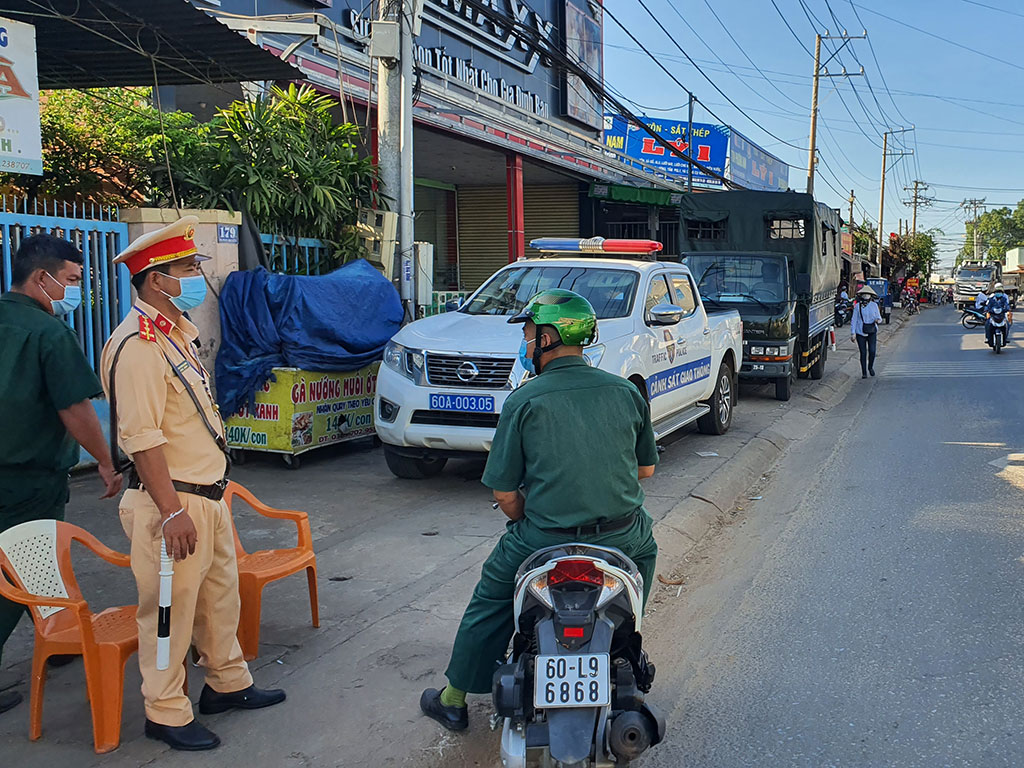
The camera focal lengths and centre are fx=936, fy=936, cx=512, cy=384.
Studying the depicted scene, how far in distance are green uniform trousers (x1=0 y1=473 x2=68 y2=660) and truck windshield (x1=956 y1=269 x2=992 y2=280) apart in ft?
177

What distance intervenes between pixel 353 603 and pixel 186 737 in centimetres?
168

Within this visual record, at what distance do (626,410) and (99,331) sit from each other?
5807 mm

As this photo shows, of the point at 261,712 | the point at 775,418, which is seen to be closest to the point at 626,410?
the point at 261,712

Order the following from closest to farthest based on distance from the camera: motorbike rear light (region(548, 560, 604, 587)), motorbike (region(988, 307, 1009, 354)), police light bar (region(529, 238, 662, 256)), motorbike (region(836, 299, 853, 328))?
motorbike rear light (region(548, 560, 604, 587)) → police light bar (region(529, 238, 662, 256)) → motorbike (region(988, 307, 1009, 354)) → motorbike (region(836, 299, 853, 328))

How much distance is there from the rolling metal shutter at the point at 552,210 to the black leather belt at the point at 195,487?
21820mm

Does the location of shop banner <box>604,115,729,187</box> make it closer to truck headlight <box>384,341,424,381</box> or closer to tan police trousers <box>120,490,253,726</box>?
truck headlight <box>384,341,424,381</box>

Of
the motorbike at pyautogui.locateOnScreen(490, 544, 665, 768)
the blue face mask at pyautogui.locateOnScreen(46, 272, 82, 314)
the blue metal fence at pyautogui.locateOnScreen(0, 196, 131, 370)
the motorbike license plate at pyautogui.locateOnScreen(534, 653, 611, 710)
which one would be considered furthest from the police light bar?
the motorbike license plate at pyautogui.locateOnScreen(534, 653, 611, 710)

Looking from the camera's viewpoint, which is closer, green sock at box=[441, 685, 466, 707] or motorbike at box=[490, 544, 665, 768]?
motorbike at box=[490, 544, 665, 768]

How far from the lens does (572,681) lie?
2896 mm

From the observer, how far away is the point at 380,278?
9.23 meters

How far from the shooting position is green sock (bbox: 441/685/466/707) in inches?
143

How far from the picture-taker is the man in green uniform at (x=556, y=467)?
320cm

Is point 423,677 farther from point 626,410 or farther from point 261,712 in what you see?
point 626,410

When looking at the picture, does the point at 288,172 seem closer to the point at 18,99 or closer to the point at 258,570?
the point at 18,99
